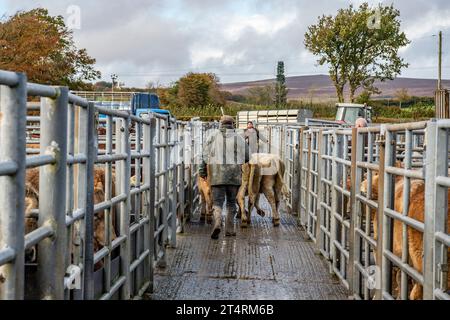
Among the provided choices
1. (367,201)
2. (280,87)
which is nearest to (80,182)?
(367,201)

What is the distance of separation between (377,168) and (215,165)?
5317mm

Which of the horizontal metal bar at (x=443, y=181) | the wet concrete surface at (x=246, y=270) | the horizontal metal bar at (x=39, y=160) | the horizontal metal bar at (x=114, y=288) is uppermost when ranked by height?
the horizontal metal bar at (x=39, y=160)

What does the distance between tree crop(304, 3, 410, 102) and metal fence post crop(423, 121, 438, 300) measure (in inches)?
2022

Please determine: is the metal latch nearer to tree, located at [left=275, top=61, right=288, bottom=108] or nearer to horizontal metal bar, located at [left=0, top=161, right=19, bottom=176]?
horizontal metal bar, located at [left=0, top=161, right=19, bottom=176]

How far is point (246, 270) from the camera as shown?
8234 mm

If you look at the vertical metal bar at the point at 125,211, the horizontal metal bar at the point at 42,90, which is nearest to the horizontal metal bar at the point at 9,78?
the horizontal metal bar at the point at 42,90

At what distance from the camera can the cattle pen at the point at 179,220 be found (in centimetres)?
337

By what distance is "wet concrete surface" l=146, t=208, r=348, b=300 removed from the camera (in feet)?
23.5

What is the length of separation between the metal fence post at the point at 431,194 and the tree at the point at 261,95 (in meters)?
97.1

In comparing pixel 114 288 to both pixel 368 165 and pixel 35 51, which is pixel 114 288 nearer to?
pixel 368 165

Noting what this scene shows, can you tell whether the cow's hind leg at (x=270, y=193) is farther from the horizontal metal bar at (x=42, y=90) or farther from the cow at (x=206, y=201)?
the horizontal metal bar at (x=42, y=90)

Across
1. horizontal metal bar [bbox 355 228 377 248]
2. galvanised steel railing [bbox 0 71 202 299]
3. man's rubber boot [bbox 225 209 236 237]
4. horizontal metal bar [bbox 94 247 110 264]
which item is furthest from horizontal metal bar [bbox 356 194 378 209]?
man's rubber boot [bbox 225 209 236 237]
